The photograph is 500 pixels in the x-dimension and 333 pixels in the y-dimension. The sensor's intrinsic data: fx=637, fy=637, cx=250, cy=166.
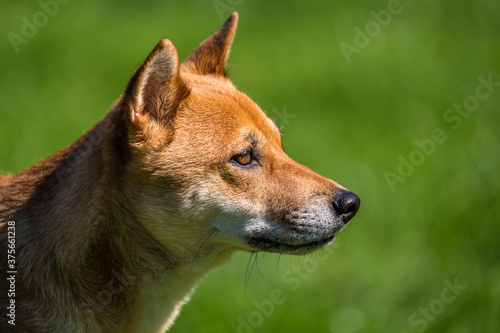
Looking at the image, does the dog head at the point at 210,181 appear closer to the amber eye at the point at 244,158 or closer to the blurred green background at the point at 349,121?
the amber eye at the point at 244,158

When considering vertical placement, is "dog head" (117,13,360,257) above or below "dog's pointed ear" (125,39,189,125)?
below

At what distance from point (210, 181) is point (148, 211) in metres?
0.43

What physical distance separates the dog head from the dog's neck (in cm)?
11

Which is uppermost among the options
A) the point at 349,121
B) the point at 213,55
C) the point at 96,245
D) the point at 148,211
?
the point at 213,55

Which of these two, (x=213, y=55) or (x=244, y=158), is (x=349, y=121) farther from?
(x=244, y=158)

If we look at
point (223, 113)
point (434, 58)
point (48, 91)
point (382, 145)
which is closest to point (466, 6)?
point (434, 58)

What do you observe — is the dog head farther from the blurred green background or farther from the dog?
the blurred green background

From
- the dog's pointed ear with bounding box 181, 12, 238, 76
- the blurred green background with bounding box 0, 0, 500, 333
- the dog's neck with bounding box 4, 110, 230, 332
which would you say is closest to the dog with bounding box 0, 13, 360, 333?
the dog's neck with bounding box 4, 110, 230, 332

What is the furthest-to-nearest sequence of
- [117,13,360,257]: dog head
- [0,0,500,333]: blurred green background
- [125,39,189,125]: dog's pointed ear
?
1. [0,0,500,333]: blurred green background
2. [117,13,360,257]: dog head
3. [125,39,189,125]: dog's pointed ear

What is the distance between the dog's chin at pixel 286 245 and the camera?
4117mm


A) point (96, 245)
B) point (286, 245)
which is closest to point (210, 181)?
point (286, 245)

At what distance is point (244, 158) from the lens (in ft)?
13.8

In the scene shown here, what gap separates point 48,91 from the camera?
9383 millimetres

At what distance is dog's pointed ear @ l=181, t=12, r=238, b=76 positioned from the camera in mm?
4977
